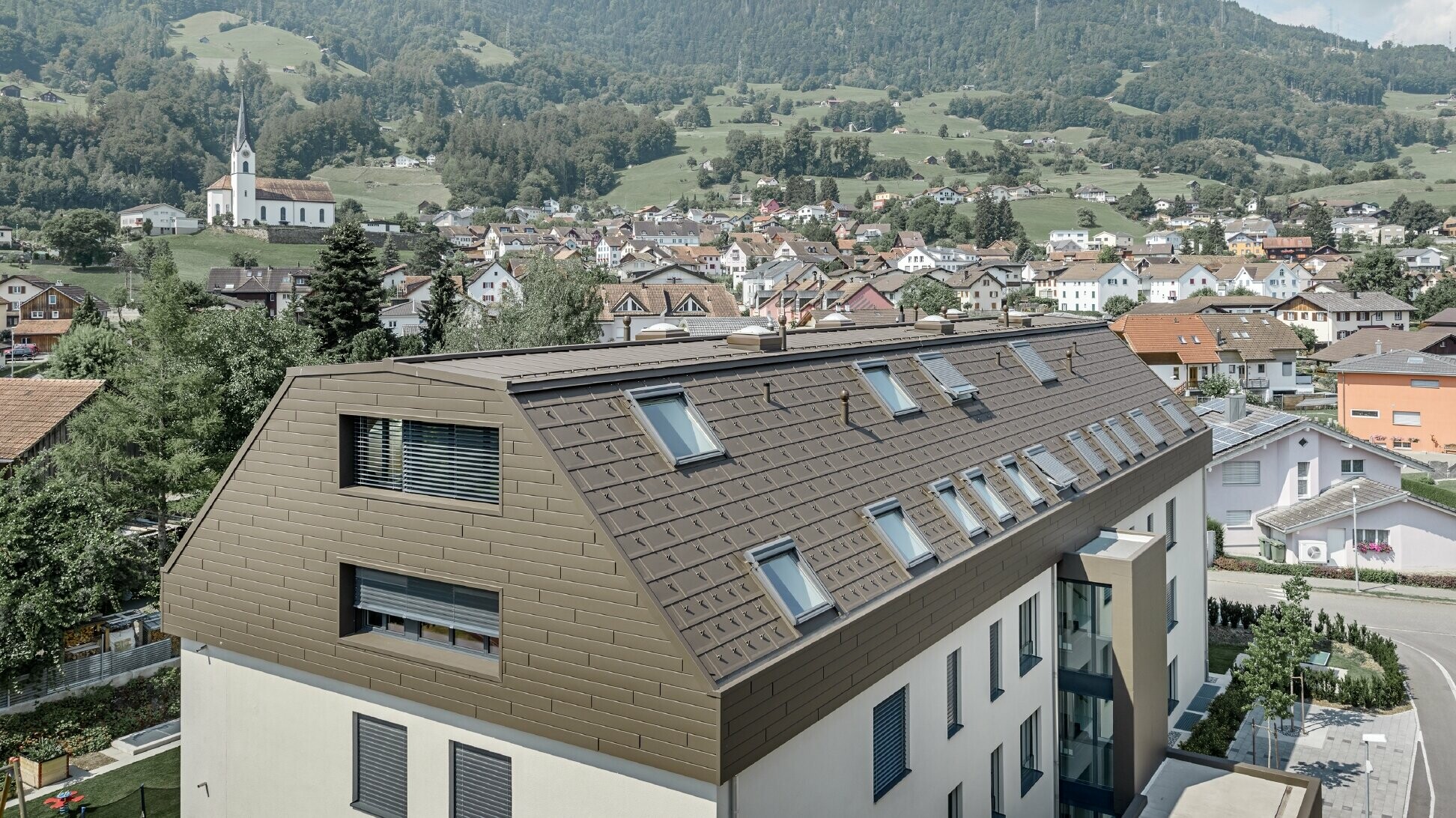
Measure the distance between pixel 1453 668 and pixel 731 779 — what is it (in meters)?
23.6

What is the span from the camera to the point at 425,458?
10188 mm

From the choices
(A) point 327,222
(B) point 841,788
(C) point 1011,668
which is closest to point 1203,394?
(C) point 1011,668

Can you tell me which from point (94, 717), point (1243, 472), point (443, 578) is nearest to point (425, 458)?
point (443, 578)

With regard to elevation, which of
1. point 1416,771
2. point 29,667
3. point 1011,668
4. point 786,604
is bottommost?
point 1416,771

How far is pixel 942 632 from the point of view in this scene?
1162cm

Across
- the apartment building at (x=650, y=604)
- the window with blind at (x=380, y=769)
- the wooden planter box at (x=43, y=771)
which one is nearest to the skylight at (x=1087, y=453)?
the apartment building at (x=650, y=604)

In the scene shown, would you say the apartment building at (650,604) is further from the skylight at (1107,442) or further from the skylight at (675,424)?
the skylight at (1107,442)

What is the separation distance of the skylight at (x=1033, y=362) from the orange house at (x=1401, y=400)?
37.5 meters

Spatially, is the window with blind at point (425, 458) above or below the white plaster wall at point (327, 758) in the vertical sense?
above

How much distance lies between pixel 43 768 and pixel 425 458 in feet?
39.9

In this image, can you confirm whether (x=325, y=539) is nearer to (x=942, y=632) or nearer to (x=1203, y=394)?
(x=942, y=632)

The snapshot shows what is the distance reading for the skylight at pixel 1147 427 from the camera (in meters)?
20.4

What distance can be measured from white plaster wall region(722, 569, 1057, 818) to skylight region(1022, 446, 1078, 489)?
1530 millimetres

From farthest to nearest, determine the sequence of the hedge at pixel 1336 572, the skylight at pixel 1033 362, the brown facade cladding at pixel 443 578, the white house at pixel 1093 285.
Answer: the white house at pixel 1093 285
the hedge at pixel 1336 572
the skylight at pixel 1033 362
the brown facade cladding at pixel 443 578
